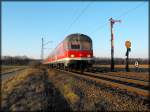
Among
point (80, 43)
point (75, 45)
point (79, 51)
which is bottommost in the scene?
point (79, 51)

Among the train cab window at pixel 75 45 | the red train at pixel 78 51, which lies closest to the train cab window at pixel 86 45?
the red train at pixel 78 51

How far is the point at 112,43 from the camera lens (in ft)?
126

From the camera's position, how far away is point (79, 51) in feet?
98.6

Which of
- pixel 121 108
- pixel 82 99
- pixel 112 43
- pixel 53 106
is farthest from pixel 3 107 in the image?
pixel 112 43

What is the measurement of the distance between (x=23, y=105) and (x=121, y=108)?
2.93 m

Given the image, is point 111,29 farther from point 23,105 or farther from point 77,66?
point 23,105

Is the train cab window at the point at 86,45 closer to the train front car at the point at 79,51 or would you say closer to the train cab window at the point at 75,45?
the train front car at the point at 79,51

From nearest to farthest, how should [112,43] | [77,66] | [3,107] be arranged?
[3,107]
[77,66]
[112,43]

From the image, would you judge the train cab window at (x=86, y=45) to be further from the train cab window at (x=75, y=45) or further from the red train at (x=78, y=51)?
the train cab window at (x=75, y=45)

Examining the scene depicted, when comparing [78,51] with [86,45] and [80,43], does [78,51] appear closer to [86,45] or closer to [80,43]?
[80,43]

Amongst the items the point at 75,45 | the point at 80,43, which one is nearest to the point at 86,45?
the point at 80,43

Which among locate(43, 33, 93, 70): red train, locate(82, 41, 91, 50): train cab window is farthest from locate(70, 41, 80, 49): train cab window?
locate(82, 41, 91, 50): train cab window

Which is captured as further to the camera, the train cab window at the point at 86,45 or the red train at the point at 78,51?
the train cab window at the point at 86,45

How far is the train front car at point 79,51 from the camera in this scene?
2962cm
